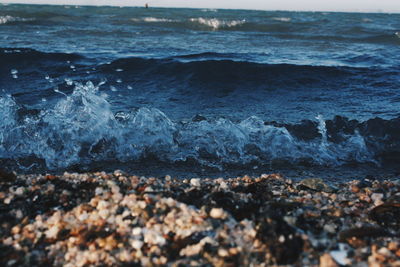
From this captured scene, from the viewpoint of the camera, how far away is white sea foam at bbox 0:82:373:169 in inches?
190

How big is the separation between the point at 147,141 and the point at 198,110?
5.79 ft

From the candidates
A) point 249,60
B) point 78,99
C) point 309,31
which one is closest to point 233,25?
point 309,31

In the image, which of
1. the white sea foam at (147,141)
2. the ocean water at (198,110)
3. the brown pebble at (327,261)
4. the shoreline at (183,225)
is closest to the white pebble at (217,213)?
the shoreline at (183,225)

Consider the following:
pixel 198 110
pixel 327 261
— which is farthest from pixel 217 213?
pixel 198 110

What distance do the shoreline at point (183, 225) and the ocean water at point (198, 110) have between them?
1545 millimetres

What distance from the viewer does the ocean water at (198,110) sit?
4.79 meters

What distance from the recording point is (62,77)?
858cm

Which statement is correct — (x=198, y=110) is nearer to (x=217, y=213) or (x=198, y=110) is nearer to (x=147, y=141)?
(x=147, y=141)

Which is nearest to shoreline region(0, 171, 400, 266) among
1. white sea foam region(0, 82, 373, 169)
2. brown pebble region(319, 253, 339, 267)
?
brown pebble region(319, 253, 339, 267)

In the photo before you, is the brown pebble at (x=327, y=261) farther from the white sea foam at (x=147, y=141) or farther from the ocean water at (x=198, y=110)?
the white sea foam at (x=147, y=141)

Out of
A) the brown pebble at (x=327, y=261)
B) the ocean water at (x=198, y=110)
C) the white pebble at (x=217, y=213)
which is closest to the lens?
the brown pebble at (x=327, y=261)

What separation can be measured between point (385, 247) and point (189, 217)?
3.71ft

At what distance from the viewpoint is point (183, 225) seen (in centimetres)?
237

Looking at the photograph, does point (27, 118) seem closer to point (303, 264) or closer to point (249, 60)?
point (303, 264)
